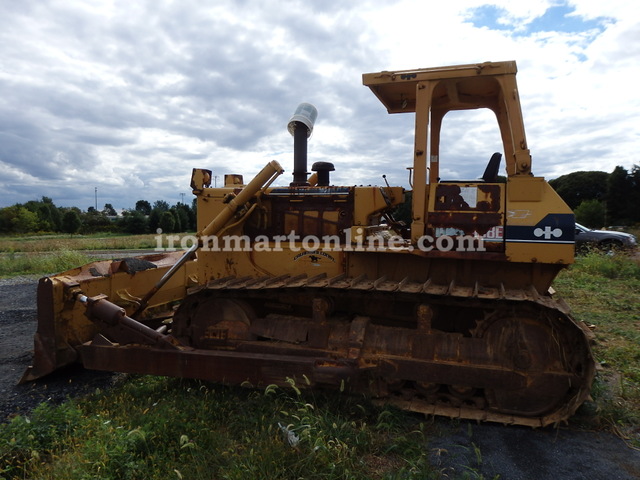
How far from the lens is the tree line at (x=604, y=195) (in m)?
30.1

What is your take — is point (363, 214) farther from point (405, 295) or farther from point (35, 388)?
point (35, 388)

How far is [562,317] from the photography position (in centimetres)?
367

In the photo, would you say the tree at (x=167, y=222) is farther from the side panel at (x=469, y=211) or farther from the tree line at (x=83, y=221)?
the side panel at (x=469, y=211)

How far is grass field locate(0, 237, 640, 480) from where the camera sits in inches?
119

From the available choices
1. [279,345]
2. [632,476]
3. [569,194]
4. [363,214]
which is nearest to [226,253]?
[279,345]

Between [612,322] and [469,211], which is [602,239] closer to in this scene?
[612,322]

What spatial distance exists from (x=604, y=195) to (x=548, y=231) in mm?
43069

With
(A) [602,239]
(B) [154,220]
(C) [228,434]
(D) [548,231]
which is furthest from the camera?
(B) [154,220]

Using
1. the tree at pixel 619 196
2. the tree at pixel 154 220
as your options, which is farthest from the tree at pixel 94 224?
the tree at pixel 619 196

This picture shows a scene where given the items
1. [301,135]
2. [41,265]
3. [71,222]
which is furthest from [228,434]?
[71,222]

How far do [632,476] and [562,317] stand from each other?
1.21 meters

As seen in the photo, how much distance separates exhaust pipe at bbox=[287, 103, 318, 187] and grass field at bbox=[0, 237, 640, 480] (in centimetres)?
255

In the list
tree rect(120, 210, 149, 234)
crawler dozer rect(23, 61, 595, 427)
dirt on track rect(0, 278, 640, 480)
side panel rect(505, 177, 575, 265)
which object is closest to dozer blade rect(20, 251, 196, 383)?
crawler dozer rect(23, 61, 595, 427)

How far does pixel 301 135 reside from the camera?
17.1ft
